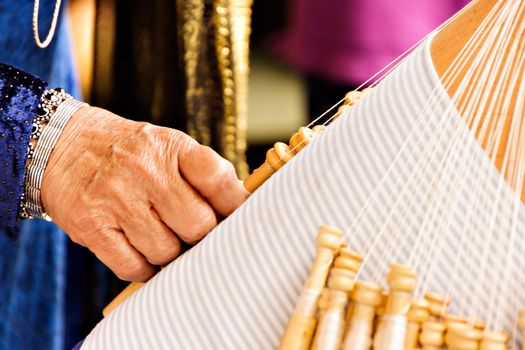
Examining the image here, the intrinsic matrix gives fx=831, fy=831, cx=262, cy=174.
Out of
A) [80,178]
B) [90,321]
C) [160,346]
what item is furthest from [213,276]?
[90,321]

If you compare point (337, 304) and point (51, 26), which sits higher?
point (51, 26)

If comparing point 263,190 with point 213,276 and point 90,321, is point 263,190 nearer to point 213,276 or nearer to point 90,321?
point 213,276

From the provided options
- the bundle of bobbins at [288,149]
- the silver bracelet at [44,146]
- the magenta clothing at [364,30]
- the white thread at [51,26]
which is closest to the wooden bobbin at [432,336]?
the bundle of bobbins at [288,149]

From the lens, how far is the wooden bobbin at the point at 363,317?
1.21 ft

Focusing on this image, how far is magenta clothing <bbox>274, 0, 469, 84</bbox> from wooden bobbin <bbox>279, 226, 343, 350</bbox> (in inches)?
28.3

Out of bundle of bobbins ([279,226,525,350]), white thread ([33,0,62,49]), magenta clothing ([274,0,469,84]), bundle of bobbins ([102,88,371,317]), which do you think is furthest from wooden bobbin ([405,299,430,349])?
magenta clothing ([274,0,469,84])

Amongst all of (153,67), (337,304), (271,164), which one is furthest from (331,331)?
(153,67)

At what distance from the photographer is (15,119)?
58 cm

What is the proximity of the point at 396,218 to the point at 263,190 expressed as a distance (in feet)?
0.29

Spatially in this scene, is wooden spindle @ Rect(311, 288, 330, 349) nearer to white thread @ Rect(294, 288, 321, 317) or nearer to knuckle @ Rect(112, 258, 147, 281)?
white thread @ Rect(294, 288, 321, 317)

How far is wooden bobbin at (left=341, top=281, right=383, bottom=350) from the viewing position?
37 cm

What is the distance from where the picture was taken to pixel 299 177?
0.45 metres

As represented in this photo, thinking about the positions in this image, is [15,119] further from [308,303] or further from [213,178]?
[308,303]

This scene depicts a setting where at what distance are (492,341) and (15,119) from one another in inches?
14.7
